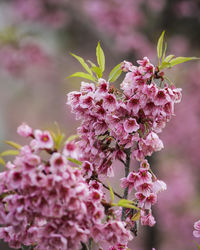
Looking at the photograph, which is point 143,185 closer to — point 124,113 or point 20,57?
point 124,113

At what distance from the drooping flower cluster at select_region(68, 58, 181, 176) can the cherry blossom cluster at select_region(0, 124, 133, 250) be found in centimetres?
19

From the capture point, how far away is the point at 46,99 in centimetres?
855

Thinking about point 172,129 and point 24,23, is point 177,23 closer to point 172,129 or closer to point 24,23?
point 172,129

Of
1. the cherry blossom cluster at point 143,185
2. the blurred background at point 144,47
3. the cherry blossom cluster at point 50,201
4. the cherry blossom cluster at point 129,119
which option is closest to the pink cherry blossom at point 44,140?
the cherry blossom cluster at point 50,201

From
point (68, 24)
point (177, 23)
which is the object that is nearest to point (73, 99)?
point (177, 23)

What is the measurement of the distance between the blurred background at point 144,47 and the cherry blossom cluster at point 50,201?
3.30 meters

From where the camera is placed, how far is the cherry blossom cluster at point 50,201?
0.89m

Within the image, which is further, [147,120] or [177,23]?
[177,23]

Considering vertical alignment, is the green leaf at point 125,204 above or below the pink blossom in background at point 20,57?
below

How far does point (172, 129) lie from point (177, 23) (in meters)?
1.53

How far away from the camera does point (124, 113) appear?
1.10 meters

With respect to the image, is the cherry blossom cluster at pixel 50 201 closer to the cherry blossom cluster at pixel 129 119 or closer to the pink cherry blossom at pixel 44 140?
the pink cherry blossom at pixel 44 140

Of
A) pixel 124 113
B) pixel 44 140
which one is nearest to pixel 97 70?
pixel 124 113

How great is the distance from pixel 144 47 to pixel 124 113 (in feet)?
11.4
